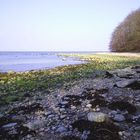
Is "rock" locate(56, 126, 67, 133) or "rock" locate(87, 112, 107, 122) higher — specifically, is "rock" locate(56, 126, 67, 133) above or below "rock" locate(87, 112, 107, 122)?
below

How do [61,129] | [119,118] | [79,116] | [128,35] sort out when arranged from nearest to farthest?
[61,129], [119,118], [79,116], [128,35]

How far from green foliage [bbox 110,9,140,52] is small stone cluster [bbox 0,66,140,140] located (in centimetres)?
6063

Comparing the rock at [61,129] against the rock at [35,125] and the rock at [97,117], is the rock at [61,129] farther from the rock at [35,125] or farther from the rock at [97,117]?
the rock at [97,117]

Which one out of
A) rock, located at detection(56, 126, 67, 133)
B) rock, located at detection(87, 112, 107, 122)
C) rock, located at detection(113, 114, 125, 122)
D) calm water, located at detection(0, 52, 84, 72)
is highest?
rock, located at detection(87, 112, 107, 122)

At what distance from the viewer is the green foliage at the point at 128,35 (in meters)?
69.6

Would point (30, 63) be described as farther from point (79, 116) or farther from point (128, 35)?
point (79, 116)

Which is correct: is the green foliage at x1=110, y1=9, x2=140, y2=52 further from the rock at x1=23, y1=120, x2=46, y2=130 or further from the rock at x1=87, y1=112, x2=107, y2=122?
the rock at x1=23, y1=120, x2=46, y2=130

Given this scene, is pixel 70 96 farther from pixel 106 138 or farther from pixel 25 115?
pixel 106 138

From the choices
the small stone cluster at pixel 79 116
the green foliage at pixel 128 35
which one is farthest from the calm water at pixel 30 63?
the small stone cluster at pixel 79 116

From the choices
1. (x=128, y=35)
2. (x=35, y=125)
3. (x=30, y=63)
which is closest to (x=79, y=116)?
(x=35, y=125)

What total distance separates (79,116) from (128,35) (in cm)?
6700

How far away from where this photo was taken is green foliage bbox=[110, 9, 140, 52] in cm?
6962

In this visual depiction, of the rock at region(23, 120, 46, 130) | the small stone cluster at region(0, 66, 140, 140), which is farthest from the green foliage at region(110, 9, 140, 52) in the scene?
the rock at region(23, 120, 46, 130)

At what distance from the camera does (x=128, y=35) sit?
72.1 meters
